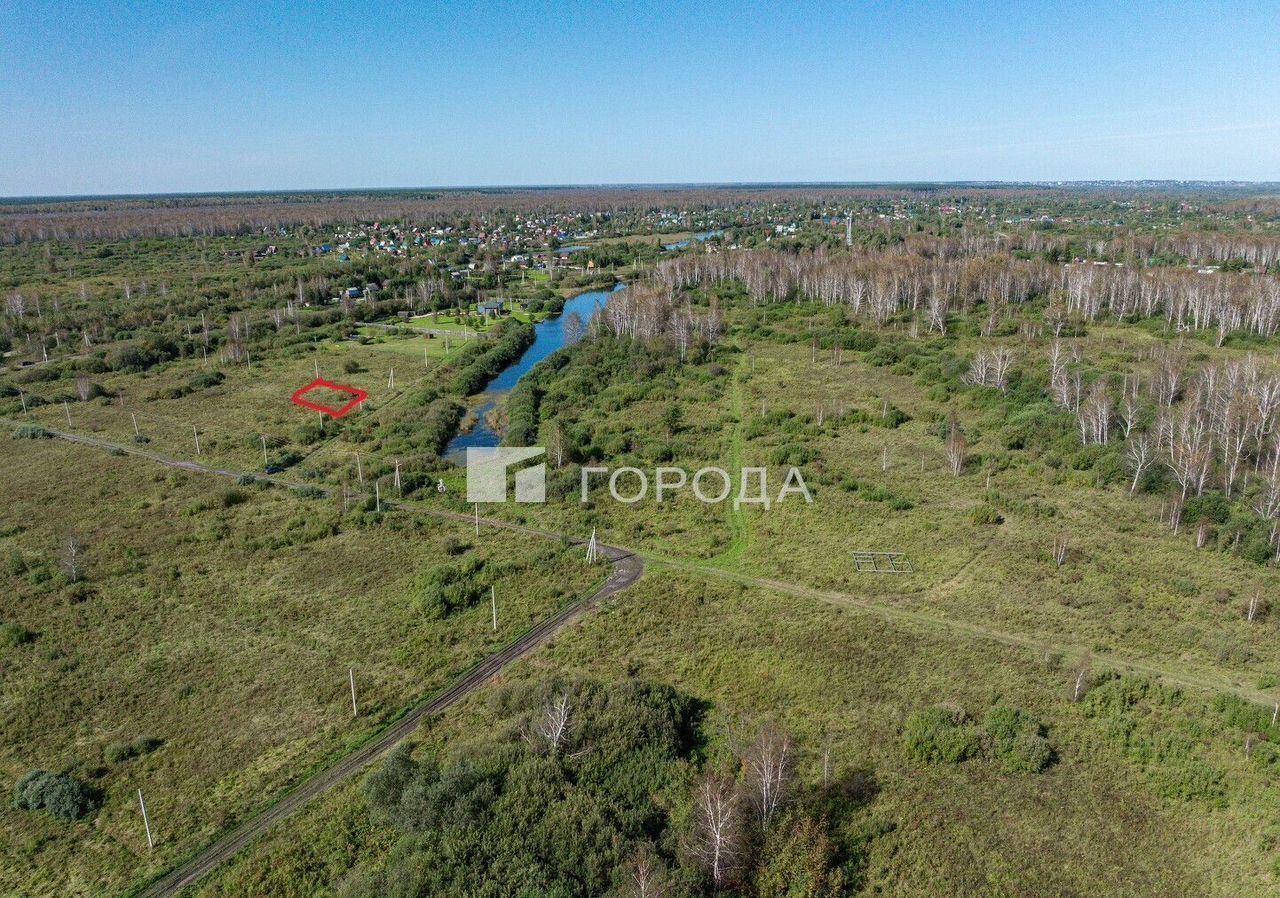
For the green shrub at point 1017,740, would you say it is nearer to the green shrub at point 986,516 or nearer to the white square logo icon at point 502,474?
the green shrub at point 986,516

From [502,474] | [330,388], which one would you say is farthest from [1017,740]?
[330,388]

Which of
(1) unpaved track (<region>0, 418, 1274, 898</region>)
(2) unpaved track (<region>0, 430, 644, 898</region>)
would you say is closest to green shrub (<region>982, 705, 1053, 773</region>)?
(1) unpaved track (<region>0, 418, 1274, 898</region>)

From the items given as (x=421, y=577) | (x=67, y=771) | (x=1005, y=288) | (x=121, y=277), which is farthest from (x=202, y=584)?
(x=121, y=277)

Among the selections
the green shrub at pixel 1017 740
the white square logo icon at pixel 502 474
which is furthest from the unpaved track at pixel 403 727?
the green shrub at pixel 1017 740

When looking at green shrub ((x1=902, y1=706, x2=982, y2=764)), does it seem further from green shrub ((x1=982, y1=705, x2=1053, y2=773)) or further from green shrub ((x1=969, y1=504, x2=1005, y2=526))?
green shrub ((x1=969, y1=504, x2=1005, y2=526))

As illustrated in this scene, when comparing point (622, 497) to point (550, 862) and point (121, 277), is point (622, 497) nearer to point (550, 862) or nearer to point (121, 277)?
point (550, 862)

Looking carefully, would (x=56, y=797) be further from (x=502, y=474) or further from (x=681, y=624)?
(x=502, y=474)
